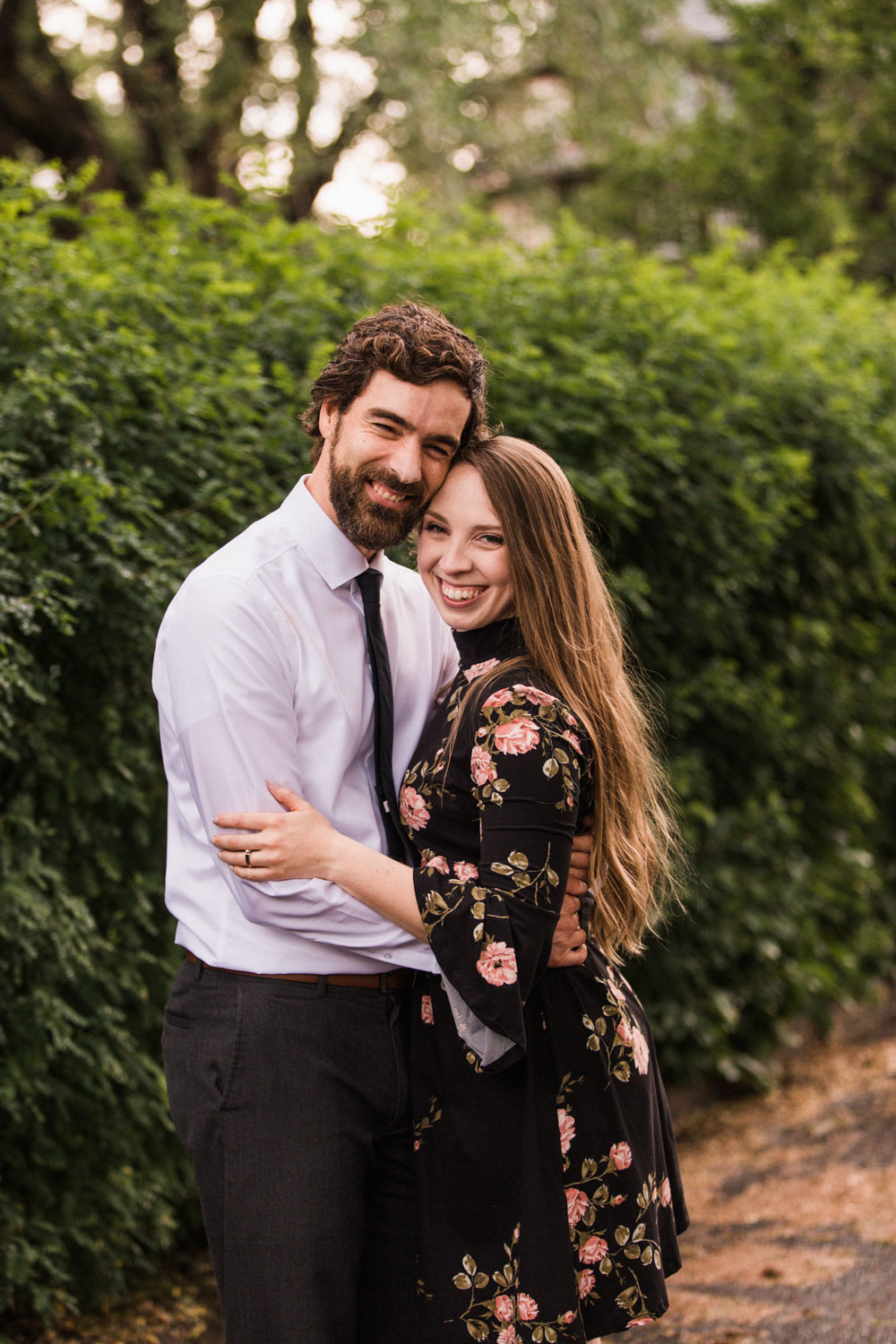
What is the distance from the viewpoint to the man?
2.10m

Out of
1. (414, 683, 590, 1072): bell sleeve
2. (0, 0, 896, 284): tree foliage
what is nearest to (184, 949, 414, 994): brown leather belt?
(414, 683, 590, 1072): bell sleeve

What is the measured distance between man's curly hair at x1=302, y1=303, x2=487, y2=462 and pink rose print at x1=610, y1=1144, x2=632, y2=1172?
1378mm

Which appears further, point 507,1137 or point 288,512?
point 288,512

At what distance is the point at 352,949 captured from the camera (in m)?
2.18

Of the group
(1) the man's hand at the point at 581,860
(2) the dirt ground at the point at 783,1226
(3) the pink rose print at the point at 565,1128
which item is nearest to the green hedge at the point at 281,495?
(2) the dirt ground at the point at 783,1226

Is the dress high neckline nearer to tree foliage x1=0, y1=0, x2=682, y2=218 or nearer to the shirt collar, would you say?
the shirt collar

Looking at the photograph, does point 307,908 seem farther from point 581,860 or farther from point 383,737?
point 581,860

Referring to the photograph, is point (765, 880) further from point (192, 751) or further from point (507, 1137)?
point (192, 751)

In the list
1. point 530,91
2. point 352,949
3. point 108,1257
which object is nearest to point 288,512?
point 352,949

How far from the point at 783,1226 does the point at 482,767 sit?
10.2 feet

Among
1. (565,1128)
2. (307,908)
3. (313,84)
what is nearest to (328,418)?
(307,908)

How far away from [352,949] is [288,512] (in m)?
0.85

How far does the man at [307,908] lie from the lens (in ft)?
6.88

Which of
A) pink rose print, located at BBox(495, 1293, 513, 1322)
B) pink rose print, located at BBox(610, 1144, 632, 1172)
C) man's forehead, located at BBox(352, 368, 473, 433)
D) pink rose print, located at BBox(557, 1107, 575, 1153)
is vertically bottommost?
pink rose print, located at BBox(495, 1293, 513, 1322)
